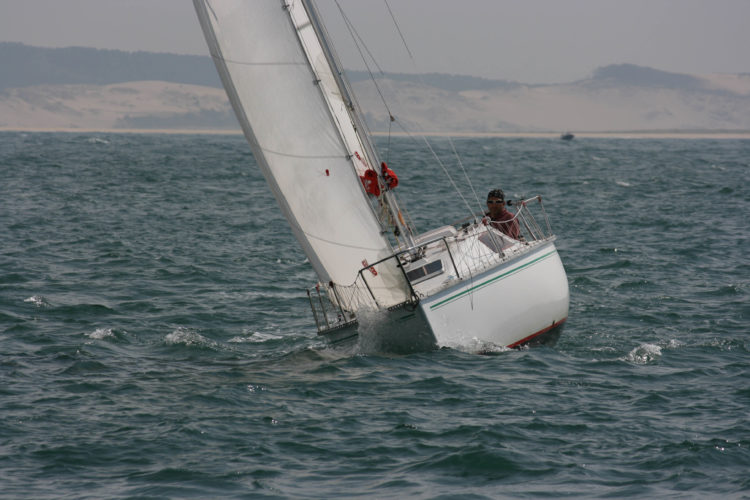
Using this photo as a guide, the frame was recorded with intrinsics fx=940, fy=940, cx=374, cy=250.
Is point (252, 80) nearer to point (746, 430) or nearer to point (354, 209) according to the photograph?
point (354, 209)

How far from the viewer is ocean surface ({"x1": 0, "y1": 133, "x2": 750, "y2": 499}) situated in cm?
1005

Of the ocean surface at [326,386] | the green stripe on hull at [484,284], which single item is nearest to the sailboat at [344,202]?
the green stripe on hull at [484,284]

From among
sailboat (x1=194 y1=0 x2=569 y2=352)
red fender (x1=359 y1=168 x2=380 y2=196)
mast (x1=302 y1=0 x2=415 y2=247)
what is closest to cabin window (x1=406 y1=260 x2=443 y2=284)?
sailboat (x1=194 y1=0 x2=569 y2=352)

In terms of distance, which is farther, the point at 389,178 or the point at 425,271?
the point at 389,178

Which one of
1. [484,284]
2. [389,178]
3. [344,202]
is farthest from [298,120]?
[484,284]

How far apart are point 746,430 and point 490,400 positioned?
3189 mm

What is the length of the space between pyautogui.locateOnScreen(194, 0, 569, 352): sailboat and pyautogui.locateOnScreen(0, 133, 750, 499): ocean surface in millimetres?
628

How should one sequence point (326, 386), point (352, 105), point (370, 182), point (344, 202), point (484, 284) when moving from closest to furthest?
point (326, 386), point (484, 284), point (344, 202), point (370, 182), point (352, 105)

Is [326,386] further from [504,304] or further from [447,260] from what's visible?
[504,304]

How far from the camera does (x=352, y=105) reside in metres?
14.8

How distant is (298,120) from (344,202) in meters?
1.43

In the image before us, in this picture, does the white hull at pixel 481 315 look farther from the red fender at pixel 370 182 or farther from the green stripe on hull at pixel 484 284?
the red fender at pixel 370 182

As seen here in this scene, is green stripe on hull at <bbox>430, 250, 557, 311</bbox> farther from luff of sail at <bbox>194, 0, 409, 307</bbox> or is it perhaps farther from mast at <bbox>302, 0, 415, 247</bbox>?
mast at <bbox>302, 0, 415, 247</bbox>

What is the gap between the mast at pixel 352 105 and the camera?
14445 mm
